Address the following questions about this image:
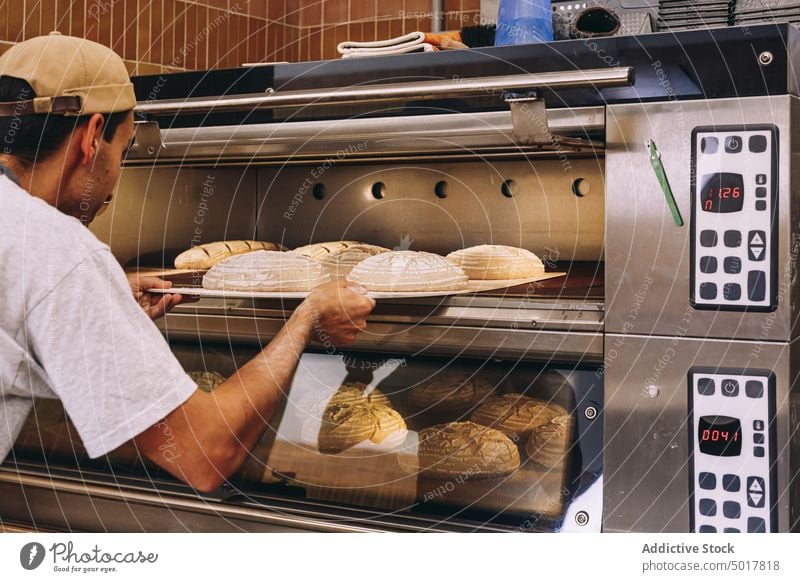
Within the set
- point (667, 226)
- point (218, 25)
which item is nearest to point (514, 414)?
point (667, 226)

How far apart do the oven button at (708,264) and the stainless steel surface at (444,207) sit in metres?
0.32

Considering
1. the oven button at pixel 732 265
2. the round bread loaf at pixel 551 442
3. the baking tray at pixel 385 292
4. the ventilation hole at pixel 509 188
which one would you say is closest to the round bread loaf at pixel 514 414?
the round bread loaf at pixel 551 442

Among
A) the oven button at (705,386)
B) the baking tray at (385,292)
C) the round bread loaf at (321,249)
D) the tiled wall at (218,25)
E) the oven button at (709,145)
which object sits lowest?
the oven button at (705,386)

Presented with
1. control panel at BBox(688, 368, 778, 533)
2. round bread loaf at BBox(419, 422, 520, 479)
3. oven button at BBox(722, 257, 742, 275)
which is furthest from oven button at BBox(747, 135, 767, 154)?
round bread loaf at BBox(419, 422, 520, 479)

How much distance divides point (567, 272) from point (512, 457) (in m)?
0.28

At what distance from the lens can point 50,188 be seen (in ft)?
3.08

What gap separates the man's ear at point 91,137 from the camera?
943mm

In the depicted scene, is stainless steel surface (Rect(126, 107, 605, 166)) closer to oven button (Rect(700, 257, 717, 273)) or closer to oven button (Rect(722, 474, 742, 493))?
oven button (Rect(700, 257, 717, 273))

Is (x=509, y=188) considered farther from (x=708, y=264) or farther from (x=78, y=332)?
(x=78, y=332)

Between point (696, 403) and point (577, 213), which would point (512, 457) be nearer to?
point (696, 403)

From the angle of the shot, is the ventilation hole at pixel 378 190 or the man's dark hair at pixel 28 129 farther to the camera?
the ventilation hole at pixel 378 190

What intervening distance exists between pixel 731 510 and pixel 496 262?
16.4 inches

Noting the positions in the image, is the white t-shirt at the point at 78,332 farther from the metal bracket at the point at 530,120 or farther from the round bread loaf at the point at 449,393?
the metal bracket at the point at 530,120

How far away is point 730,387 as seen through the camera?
0.81 metres
